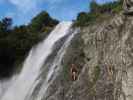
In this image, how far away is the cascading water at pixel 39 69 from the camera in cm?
3984

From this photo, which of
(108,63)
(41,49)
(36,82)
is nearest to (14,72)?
(41,49)

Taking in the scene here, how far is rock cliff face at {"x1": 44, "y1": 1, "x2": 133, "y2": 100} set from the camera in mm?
30156

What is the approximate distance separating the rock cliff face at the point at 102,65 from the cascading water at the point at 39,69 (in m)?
2.29

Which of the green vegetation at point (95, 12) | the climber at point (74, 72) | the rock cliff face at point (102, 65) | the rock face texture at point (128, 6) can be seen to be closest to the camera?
the rock cliff face at point (102, 65)

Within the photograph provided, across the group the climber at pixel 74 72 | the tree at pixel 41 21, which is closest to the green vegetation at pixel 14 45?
the tree at pixel 41 21

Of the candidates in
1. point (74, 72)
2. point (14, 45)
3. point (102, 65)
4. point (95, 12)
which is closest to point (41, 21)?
point (14, 45)

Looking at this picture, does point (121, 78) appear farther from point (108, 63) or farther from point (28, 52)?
point (28, 52)

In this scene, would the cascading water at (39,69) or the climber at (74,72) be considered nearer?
the climber at (74,72)

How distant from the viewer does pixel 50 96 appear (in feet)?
117

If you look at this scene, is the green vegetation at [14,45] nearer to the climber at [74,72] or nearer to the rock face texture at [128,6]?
the climber at [74,72]

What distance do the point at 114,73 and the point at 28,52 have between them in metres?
24.5

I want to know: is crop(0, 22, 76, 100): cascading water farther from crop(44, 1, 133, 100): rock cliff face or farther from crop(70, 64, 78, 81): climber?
crop(70, 64, 78, 81): climber

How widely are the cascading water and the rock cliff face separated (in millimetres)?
2287

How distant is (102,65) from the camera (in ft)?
108
